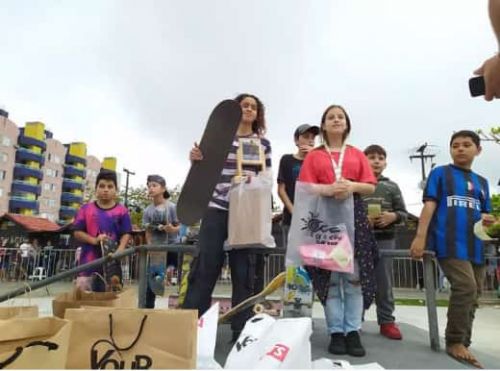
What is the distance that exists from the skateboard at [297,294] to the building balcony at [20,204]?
203ft

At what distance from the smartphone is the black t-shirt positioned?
90.2 inches

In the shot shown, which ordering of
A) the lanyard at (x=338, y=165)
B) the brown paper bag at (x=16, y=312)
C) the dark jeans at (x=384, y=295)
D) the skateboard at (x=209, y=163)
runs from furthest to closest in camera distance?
the dark jeans at (x=384, y=295), the skateboard at (x=209, y=163), the lanyard at (x=338, y=165), the brown paper bag at (x=16, y=312)

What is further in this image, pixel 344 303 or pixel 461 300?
pixel 461 300

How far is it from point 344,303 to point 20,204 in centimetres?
6269

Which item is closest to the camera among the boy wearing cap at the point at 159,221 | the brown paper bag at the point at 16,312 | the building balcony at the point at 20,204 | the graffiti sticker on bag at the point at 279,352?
the graffiti sticker on bag at the point at 279,352

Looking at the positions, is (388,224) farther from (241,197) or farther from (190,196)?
(190,196)

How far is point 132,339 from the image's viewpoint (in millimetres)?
1323

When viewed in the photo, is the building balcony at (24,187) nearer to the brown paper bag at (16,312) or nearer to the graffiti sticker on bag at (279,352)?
the brown paper bag at (16,312)

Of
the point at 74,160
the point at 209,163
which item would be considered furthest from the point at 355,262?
the point at 74,160

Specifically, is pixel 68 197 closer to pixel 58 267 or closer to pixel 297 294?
pixel 58 267

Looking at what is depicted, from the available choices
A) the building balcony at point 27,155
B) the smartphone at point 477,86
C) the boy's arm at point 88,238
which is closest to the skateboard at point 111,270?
the boy's arm at point 88,238

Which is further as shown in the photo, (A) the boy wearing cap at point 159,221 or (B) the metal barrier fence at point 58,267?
(B) the metal barrier fence at point 58,267

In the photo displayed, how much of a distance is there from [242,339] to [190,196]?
147cm

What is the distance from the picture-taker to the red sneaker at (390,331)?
284 centimetres
